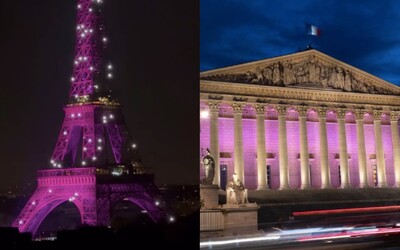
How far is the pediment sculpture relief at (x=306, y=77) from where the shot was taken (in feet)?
95.3

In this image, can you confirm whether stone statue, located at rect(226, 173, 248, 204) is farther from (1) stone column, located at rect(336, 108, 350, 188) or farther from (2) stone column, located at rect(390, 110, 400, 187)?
(2) stone column, located at rect(390, 110, 400, 187)

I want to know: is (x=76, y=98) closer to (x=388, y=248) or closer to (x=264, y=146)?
(x=388, y=248)

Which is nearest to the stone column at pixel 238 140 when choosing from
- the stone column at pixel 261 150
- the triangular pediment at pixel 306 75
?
the stone column at pixel 261 150

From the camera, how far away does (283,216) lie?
22.8 metres

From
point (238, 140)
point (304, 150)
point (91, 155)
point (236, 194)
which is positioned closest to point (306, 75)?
point (304, 150)

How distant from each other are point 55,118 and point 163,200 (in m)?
2.82

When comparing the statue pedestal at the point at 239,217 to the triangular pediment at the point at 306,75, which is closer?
the statue pedestal at the point at 239,217

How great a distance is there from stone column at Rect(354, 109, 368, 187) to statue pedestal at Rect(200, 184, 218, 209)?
1690 cm

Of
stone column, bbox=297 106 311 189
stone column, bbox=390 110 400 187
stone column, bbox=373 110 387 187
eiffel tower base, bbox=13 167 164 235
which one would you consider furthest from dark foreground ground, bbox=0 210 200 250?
stone column, bbox=390 110 400 187

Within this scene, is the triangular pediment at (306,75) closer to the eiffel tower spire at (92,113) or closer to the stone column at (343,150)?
the stone column at (343,150)

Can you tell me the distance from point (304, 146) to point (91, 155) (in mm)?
20884

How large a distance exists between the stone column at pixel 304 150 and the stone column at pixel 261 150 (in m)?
2.60

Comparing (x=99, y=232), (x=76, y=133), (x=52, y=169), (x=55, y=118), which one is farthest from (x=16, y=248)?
(x=76, y=133)

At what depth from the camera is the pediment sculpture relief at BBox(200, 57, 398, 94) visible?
2906 cm
